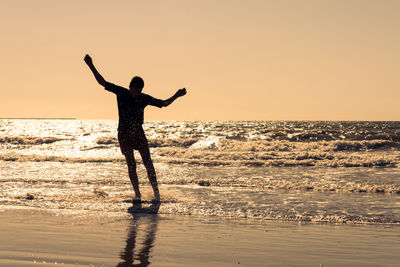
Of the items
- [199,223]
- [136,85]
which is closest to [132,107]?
[136,85]

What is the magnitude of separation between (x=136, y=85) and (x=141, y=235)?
282cm

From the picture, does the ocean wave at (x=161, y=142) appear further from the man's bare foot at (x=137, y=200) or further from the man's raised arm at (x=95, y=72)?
the man's raised arm at (x=95, y=72)

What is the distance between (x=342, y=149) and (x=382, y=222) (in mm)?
24585

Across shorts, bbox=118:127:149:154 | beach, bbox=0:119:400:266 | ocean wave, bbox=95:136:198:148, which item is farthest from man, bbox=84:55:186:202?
ocean wave, bbox=95:136:198:148

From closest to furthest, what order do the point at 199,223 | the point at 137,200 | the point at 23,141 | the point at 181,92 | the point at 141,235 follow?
the point at 141,235, the point at 199,223, the point at 181,92, the point at 137,200, the point at 23,141

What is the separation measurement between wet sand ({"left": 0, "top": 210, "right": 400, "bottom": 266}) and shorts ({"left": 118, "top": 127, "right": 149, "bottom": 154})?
4.43ft

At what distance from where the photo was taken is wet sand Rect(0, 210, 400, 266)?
4086mm

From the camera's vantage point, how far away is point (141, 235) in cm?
516

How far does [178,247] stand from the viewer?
181 inches

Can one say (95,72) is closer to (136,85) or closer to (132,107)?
(136,85)

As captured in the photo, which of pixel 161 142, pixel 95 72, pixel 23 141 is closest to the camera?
pixel 95 72

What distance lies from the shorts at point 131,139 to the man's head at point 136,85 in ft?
1.99

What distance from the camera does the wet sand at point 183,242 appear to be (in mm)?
4086

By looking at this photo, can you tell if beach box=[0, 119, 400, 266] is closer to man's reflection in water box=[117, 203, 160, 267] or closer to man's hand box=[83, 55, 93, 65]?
man's reflection in water box=[117, 203, 160, 267]
